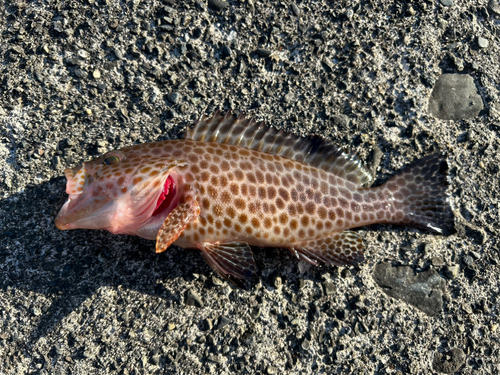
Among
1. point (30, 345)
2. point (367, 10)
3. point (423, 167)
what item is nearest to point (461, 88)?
point (423, 167)

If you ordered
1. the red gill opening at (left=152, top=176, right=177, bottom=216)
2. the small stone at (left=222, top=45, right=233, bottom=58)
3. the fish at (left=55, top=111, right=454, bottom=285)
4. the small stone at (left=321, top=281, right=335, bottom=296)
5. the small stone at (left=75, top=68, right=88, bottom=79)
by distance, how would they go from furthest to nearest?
the small stone at (left=222, top=45, right=233, bottom=58), the small stone at (left=75, top=68, right=88, bottom=79), the small stone at (left=321, top=281, right=335, bottom=296), the red gill opening at (left=152, top=176, right=177, bottom=216), the fish at (left=55, top=111, right=454, bottom=285)

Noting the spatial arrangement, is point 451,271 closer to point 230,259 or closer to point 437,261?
point 437,261

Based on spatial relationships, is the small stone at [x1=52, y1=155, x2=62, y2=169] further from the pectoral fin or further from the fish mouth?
the pectoral fin

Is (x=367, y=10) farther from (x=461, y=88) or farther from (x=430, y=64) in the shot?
(x=461, y=88)

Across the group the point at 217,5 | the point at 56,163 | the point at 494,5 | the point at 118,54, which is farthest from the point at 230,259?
the point at 494,5

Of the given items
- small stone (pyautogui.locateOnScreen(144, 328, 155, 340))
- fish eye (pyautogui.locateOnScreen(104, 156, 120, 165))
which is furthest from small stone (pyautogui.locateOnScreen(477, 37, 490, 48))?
small stone (pyautogui.locateOnScreen(144, 328, 155, 340))

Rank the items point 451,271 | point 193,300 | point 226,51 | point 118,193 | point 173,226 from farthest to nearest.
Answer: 1. point 226,51
2. point 451,271
3. point 193,300
4. point 118,193
5. point 173,226

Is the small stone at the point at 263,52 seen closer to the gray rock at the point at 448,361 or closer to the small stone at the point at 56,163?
the small stone at the point at 56,163
